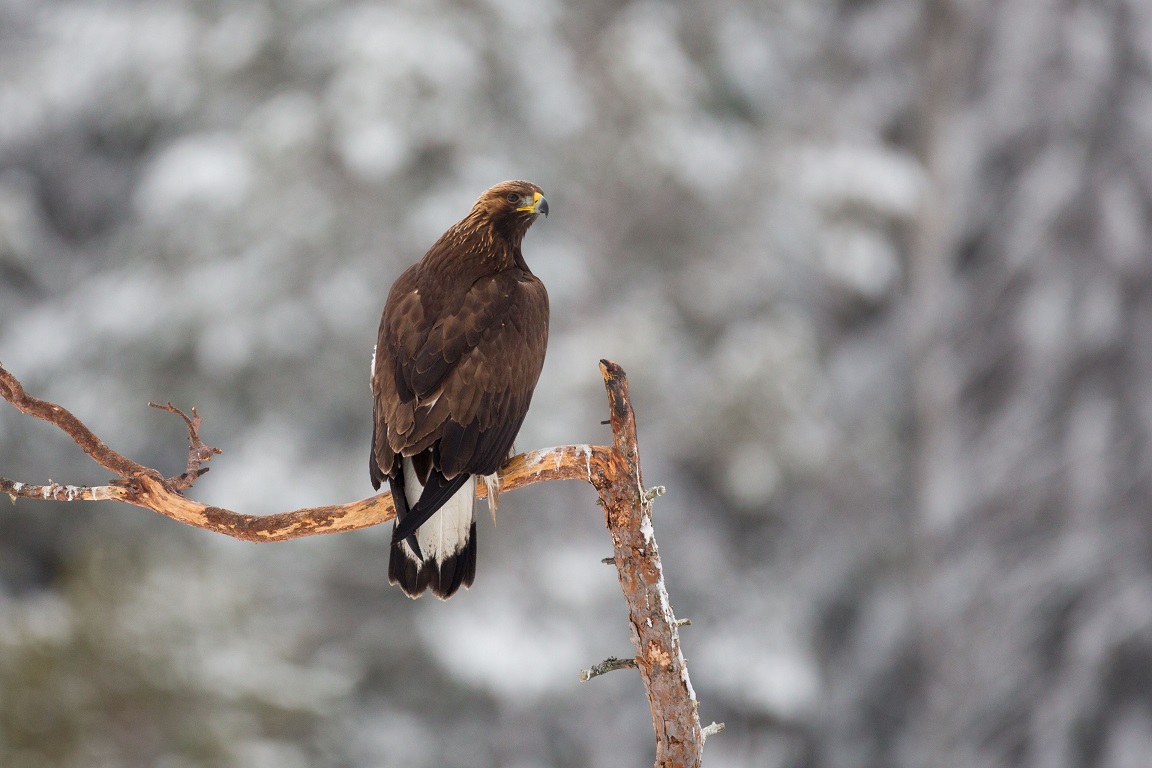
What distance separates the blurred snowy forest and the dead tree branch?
5504 mm

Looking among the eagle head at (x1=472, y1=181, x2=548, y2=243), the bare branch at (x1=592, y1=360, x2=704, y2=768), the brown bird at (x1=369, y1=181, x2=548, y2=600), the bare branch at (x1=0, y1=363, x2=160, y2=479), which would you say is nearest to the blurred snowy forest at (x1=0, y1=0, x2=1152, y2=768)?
the eagle head at (x1=472, y1=181, x2=548, y2=243)

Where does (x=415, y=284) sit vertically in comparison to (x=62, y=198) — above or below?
below

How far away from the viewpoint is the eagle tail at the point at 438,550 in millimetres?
2500

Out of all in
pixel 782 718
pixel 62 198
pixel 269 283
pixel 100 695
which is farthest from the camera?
pixel 62 198

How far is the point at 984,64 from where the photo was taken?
33.7ft

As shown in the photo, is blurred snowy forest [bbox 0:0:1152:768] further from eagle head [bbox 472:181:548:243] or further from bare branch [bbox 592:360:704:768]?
bare branch [bbox 592:360:704:768]

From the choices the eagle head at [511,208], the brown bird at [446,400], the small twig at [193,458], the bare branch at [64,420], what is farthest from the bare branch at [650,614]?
the eagle head at [511,208]

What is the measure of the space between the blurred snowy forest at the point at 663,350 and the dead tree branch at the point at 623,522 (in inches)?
217

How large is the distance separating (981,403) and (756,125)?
2594 millimetres

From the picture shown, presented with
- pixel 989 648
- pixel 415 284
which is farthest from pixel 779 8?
pixel 415 284

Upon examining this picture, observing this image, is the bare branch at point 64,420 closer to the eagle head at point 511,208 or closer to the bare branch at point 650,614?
the bare branch at point 650,614

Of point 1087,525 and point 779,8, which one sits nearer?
point 1087,525

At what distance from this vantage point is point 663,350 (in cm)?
884

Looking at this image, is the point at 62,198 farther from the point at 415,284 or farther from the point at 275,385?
the point at 415,284
